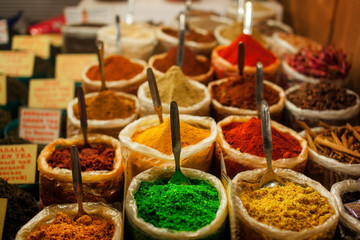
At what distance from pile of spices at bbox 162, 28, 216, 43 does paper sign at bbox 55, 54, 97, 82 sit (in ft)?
2.02

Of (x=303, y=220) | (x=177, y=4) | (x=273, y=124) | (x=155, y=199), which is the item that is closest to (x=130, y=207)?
(x=155, y=199)

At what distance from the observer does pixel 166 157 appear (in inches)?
49.2

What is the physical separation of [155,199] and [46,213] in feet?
1.24

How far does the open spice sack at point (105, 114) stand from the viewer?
1.56 meters

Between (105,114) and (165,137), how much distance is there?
0.41 metres

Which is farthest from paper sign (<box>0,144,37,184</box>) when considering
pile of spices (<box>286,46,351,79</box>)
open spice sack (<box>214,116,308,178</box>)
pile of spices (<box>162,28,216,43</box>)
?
pile of spices (<box>286,46,351,79</box>)

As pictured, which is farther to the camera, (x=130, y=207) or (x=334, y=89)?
(x=334, y=89)

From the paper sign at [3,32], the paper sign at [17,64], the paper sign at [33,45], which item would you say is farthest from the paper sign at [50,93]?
the paper sign at [3,32]

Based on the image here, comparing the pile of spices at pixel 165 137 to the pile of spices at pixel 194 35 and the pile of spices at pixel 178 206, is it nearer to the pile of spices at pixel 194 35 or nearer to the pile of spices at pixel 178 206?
the pile of spices at pixel 178 206

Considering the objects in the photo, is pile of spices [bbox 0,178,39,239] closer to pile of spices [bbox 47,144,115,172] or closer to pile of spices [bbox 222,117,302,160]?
pile of spices [bbox 47,144,115,172]

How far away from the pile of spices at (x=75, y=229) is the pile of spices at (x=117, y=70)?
98 cm

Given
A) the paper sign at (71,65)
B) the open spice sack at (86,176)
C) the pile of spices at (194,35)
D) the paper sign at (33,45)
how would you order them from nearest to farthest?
1. the open spice sack at (86,176)
2. the paper sign at (71,65)
3. the pile of spices at (194,35)
4. the paper sign at (33,45)

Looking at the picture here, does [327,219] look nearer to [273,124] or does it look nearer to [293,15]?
[273,124]

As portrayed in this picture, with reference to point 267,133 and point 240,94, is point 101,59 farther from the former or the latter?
point 267,133
